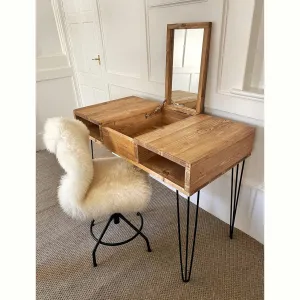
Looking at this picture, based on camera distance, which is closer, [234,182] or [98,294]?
[98,294]

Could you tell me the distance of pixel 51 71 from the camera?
259 centimetres

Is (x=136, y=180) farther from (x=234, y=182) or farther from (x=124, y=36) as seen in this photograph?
(x=124, y=36)

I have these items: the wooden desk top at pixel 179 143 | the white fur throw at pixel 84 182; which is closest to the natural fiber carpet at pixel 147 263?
the white fur throw at pixel 84 182

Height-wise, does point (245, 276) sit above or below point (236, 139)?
below

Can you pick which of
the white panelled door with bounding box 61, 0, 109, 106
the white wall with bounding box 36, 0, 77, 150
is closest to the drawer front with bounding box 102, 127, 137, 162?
the white panelled door with bounding box 61, 0, 109, 106

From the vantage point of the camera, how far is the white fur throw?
3.41 ft

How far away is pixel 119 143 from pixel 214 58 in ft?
2.36

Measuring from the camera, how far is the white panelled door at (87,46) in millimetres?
2047

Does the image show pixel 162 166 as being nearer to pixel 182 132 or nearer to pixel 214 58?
pixel 182 132
